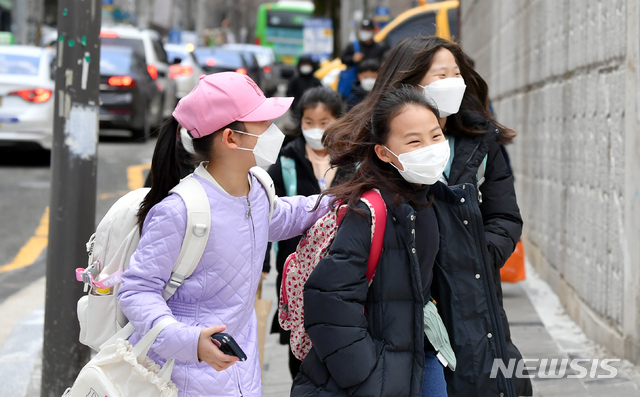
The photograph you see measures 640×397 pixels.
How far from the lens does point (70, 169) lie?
4070 mm

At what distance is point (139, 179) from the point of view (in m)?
12.0

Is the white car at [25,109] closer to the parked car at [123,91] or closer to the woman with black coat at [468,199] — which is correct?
the parked car at [123,91]

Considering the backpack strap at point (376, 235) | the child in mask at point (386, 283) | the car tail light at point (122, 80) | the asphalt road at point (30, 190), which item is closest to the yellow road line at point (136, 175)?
the asphalt road at point (30, 190)

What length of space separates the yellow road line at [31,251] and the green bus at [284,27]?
3568 centimetres

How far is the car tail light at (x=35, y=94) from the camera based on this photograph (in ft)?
40.7

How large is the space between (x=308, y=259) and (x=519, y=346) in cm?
291

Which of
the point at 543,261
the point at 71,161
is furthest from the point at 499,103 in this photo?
the point at 71,161

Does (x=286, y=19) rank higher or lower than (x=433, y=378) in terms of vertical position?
higher

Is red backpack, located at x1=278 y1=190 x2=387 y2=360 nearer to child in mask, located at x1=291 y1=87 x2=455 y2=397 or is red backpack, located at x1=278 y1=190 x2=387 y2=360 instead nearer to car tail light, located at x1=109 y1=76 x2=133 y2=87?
child in mask, located at x1=291 y1=87 x2=455 y2=397

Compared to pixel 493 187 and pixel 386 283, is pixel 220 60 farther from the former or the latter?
pixel 386 283

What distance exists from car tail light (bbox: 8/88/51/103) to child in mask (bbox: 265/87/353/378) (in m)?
8.75

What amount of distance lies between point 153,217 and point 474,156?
4.14 ft

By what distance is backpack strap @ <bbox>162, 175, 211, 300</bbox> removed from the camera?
2.52 metres

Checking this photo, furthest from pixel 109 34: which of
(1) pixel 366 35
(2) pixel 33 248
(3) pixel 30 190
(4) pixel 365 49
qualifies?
(2) pixel 33 248
